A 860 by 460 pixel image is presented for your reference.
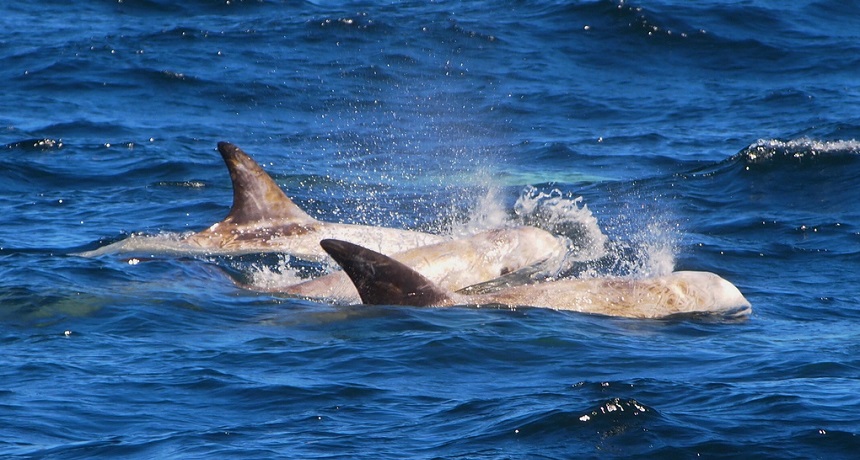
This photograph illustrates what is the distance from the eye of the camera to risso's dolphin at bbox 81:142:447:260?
13.5 m

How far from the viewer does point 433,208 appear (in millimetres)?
16375

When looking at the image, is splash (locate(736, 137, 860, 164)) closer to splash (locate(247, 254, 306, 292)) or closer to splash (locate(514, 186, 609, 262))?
splash (locate(514, 186, 609, 262))

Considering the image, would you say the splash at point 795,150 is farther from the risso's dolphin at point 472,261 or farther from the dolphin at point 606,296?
the dolphin at point 606,296

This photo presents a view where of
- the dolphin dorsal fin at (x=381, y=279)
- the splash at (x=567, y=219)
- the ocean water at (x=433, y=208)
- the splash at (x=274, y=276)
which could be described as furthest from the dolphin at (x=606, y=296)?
the splash at (x=567, y=219)

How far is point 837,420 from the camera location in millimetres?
7652

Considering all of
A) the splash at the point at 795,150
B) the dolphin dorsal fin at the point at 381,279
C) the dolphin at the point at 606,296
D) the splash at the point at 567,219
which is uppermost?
the dolphin dorsal fin at the point at 381,279

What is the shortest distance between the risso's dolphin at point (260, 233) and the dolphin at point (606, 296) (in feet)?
9.16

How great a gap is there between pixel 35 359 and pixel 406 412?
9.22ft

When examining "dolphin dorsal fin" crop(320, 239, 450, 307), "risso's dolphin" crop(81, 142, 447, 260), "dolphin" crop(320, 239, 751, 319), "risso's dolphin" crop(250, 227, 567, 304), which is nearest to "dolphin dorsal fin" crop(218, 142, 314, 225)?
"risso's dolphin" crop(81, 142, 447, 260)

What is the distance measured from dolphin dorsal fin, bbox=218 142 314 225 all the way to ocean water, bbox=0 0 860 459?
89 centimetres

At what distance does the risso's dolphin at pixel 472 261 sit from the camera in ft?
36.7

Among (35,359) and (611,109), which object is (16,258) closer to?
(35,359)

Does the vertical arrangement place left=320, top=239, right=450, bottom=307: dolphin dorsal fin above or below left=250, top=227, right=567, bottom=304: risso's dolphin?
above

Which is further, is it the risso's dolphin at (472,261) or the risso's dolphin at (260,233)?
the risso's dolphin at (260,233)
